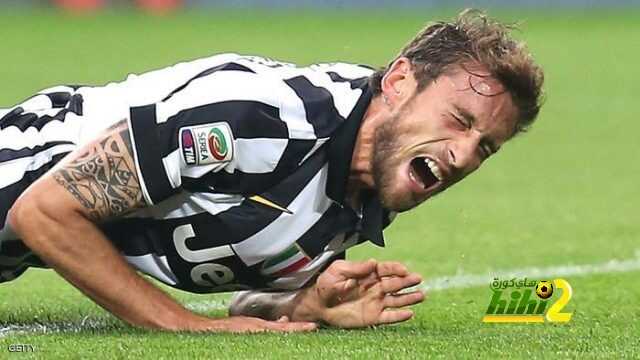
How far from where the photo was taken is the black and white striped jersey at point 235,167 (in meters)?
5.14

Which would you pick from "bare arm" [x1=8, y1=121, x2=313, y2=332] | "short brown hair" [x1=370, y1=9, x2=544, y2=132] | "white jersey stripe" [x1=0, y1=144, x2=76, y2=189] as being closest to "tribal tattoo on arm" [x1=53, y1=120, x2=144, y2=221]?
"bare arm" [x1=8, y1=121, x2=313, y2=332]

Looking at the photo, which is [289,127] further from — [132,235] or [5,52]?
[5,52]

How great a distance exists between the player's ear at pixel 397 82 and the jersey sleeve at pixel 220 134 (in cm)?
28

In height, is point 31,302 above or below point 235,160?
below

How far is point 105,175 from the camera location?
202 inches

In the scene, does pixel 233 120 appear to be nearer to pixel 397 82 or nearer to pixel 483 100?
pixel 397 82

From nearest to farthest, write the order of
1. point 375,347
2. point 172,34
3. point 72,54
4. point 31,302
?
point 375,347, point 31,302, point 72,54, point 172,34

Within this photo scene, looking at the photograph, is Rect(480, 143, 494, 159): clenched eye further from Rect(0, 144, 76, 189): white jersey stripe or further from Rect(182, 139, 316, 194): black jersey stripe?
Rect(0, 144, 76, 189): white jersey stripe

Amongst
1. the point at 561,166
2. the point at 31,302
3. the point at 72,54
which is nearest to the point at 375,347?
the point at 31,302

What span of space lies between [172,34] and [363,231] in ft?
56.4

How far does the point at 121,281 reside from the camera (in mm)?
5289

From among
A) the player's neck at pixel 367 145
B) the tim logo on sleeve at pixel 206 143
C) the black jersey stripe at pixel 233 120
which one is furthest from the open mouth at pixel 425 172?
the tim logo on sleeve at pixel 206 143

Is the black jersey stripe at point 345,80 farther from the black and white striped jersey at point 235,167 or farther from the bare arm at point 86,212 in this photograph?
the bare arm at point 86,212

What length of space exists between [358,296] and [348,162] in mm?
445
